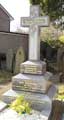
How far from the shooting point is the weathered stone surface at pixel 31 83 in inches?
312

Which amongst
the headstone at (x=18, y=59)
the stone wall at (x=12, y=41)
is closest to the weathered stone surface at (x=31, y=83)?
the headstone at (x=18, y=59)

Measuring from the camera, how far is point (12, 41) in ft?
Answer: 57.5

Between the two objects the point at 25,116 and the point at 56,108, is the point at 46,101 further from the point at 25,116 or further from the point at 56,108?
the point at 25,116

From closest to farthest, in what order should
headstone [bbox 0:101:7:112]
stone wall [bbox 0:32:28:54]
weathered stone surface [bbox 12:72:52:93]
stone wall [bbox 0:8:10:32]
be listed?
headstone [bbox 0:101:7:112]
weathered stone surface [bbox 12:72:52:93]
stone wall [bbox 0:32:28:54]
stone wall [bbox 0:8:10:32]

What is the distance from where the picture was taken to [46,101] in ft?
24.7

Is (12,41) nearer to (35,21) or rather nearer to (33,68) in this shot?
(35,21)

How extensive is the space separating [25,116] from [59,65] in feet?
33.2

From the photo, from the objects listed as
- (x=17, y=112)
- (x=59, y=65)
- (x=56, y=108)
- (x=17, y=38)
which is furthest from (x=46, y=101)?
(x=17, y=38)

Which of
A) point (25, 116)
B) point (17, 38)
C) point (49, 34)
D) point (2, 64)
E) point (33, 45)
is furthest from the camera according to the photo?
point (49, 34)

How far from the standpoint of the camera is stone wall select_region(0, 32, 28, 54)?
674 inches

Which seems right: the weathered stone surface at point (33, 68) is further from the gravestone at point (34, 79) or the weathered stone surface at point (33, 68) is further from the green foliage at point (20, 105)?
the green foliage at point (20, 105)

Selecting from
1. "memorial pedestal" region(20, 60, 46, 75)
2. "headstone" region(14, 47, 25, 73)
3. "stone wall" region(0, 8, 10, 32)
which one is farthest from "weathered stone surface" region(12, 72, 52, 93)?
"stone wall" region(0, 8, 10, 32)

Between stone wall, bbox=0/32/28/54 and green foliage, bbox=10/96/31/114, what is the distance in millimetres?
9765

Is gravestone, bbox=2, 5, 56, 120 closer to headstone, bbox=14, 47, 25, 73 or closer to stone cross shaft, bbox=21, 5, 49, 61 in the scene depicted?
stone cross shaft, bbox=21, 5, 49, 61
